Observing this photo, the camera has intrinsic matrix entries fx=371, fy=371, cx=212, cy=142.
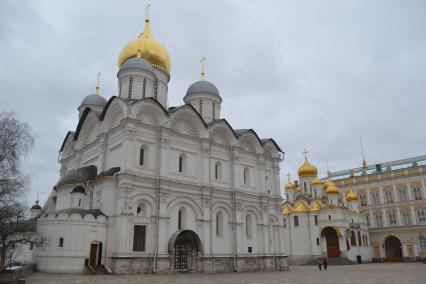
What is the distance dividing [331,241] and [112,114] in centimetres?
2814

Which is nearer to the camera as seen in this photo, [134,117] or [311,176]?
[134,117]

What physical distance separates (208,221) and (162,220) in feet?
11.4

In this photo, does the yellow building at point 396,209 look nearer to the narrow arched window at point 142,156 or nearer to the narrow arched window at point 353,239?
the narrow arched window at point 353,239

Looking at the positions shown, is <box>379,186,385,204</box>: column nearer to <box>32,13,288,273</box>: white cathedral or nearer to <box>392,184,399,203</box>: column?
<box>392,184,399,203</box>: column

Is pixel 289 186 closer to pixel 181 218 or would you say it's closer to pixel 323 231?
pixel 323 231

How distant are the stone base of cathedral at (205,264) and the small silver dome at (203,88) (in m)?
13.2

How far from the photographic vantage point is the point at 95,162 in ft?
78.7

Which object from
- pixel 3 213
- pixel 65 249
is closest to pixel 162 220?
pixel 65 249

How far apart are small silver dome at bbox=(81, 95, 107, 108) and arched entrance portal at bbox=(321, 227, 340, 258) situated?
2657cm

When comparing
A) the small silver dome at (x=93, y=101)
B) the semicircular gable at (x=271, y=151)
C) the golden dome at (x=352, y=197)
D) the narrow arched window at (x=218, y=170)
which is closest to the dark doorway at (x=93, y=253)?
the narrow arched window at (x=218, y=170)

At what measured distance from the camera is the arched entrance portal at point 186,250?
72.3ft

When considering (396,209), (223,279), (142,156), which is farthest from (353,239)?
(142,156)

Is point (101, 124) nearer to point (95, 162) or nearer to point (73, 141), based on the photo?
point (95, 162)

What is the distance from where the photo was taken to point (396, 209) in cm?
4609
